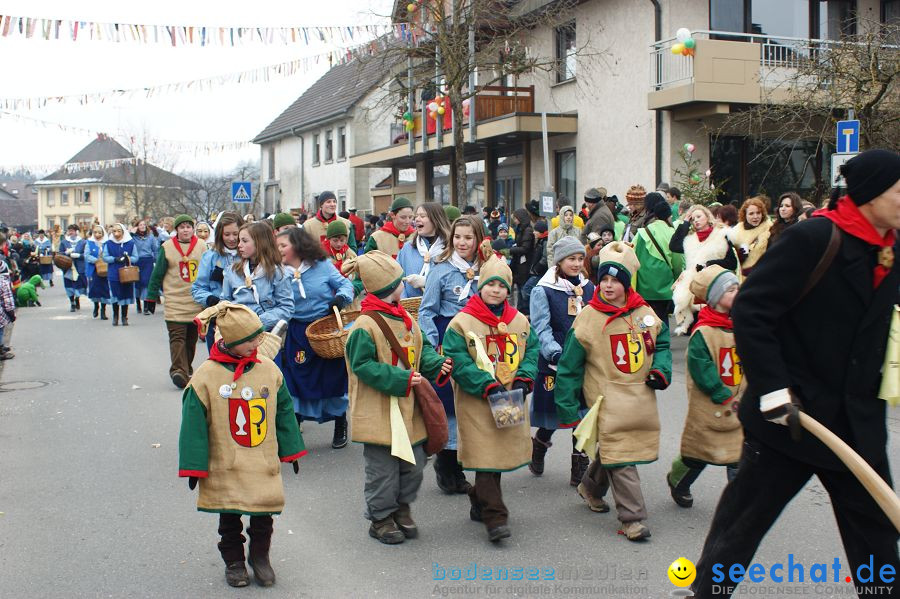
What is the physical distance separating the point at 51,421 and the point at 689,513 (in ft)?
20.4

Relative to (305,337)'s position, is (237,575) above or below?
below

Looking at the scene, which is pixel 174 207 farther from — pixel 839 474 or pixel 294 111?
pixel 839 474

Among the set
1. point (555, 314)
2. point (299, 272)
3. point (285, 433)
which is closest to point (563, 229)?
point (299, 272)

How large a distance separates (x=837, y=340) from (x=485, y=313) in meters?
2.49

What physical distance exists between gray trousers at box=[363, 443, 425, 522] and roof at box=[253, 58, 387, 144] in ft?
110

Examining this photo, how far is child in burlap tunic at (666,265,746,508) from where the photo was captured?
5383 millimetres

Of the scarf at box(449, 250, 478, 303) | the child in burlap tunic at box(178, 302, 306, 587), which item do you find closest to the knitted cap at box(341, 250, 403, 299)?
the child in burlap tunic at box(178, 302, 306, 587)

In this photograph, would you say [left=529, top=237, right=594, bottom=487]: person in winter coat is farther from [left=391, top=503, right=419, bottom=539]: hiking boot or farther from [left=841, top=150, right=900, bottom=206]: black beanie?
[left=841, top=150, right=900, bottom=206]: black beanie

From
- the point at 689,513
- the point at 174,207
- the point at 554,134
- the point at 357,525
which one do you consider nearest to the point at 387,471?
the point at 357,525

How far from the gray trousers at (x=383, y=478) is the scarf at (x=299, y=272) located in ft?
8.60

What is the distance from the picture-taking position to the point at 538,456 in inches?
261

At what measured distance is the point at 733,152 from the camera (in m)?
20.3

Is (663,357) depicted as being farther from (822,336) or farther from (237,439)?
(237,439)

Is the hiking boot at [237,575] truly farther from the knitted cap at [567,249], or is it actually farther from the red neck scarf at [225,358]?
the knitted cap at [567,249]
